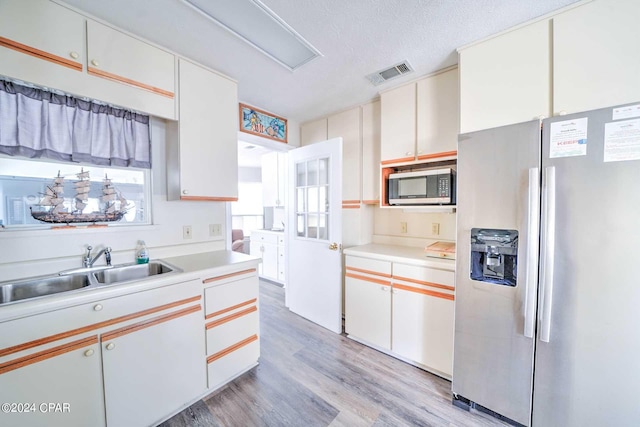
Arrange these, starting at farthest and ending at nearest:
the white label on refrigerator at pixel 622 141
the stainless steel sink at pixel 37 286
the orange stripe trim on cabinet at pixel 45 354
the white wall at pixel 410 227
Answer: the white wall at pixel 410 227
the stainless steel sink at pixel 37 286
the white label on refrigerator at pixel 622 141
the orange stripe trim on cabinet at pixel 45 354

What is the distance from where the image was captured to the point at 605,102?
4.09 ft

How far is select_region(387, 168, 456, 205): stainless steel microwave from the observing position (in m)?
1.90

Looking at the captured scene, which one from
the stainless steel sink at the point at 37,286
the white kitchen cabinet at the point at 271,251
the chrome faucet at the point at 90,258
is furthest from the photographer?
the white kitchen cabinet at the point at 271,251

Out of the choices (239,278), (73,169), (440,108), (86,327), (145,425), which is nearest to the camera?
(86,327)

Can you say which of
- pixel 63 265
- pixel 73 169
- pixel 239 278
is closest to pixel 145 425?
pixel 239 278

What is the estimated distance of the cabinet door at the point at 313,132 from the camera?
3057 mm

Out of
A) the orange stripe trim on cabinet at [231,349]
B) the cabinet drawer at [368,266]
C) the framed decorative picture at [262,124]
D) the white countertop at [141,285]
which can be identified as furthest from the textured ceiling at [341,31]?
the orange stripe trim on cabinet at [231,349]

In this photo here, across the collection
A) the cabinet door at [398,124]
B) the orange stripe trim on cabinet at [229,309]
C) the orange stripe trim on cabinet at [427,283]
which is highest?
the cabinet door at [398,124]

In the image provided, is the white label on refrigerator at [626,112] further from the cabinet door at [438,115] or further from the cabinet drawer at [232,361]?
the cabinet drawer at [232,361]

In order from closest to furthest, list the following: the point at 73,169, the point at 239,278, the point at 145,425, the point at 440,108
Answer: the point at 145,425, the point at 73,169, the point at 239,278, the point at 440,108

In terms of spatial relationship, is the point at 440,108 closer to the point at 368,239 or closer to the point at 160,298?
the point at 368,239

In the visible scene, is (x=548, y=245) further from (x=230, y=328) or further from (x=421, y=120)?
(x=230, y=328)

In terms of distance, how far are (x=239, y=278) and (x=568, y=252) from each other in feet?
6.87

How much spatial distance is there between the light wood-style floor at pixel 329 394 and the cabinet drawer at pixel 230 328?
13.5 inches
